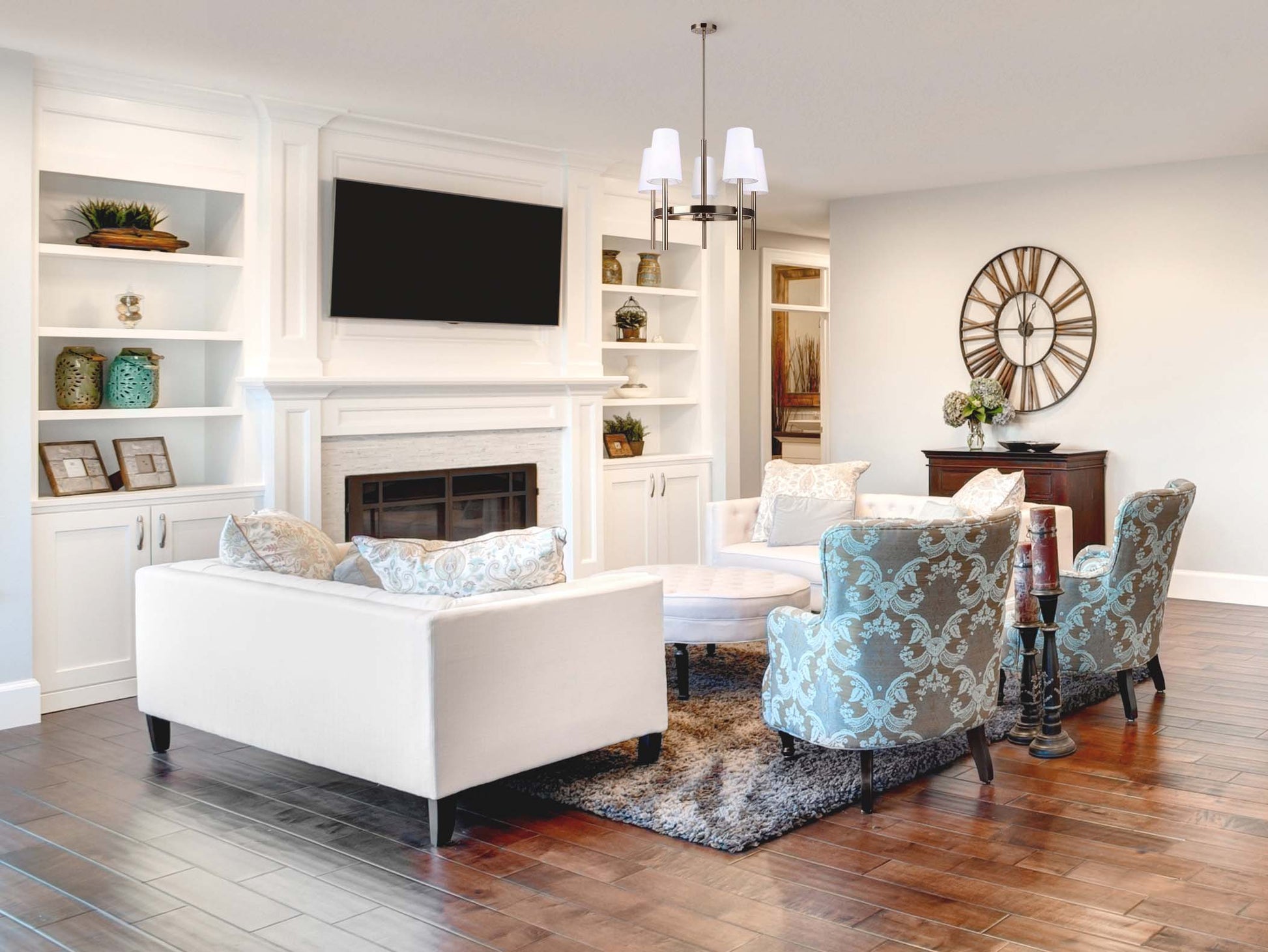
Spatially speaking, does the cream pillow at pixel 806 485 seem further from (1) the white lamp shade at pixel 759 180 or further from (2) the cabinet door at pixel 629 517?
(1) the white lamp shade at pixel 759 180

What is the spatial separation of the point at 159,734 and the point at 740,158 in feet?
9.12

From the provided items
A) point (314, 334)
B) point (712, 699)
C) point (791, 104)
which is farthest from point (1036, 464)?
point (314, 334)

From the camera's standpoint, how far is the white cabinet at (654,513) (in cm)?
716

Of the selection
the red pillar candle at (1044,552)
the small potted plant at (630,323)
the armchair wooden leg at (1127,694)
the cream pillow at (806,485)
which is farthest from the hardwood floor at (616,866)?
the small potted plant at (630,323)

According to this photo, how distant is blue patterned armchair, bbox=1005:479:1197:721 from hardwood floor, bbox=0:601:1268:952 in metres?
0.42

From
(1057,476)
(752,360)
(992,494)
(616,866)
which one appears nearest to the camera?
(616,866)

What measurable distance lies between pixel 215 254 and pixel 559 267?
1.87m

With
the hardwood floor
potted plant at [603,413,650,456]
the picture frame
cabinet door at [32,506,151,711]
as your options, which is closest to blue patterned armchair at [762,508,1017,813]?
the hardwood floor

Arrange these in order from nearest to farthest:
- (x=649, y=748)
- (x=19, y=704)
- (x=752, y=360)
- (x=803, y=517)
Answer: (x=649, y=748) → (x=19, y=704) → (x=803, y=517) → (x=752, y=360)

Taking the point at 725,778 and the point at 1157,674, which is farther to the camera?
the point at 1157,674

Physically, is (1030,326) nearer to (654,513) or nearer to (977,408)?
(977,408)

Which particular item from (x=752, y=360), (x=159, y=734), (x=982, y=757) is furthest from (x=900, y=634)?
(x=752, y=360)

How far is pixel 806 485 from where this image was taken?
6.23 meters

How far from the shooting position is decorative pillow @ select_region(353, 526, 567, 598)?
11.3 ft
